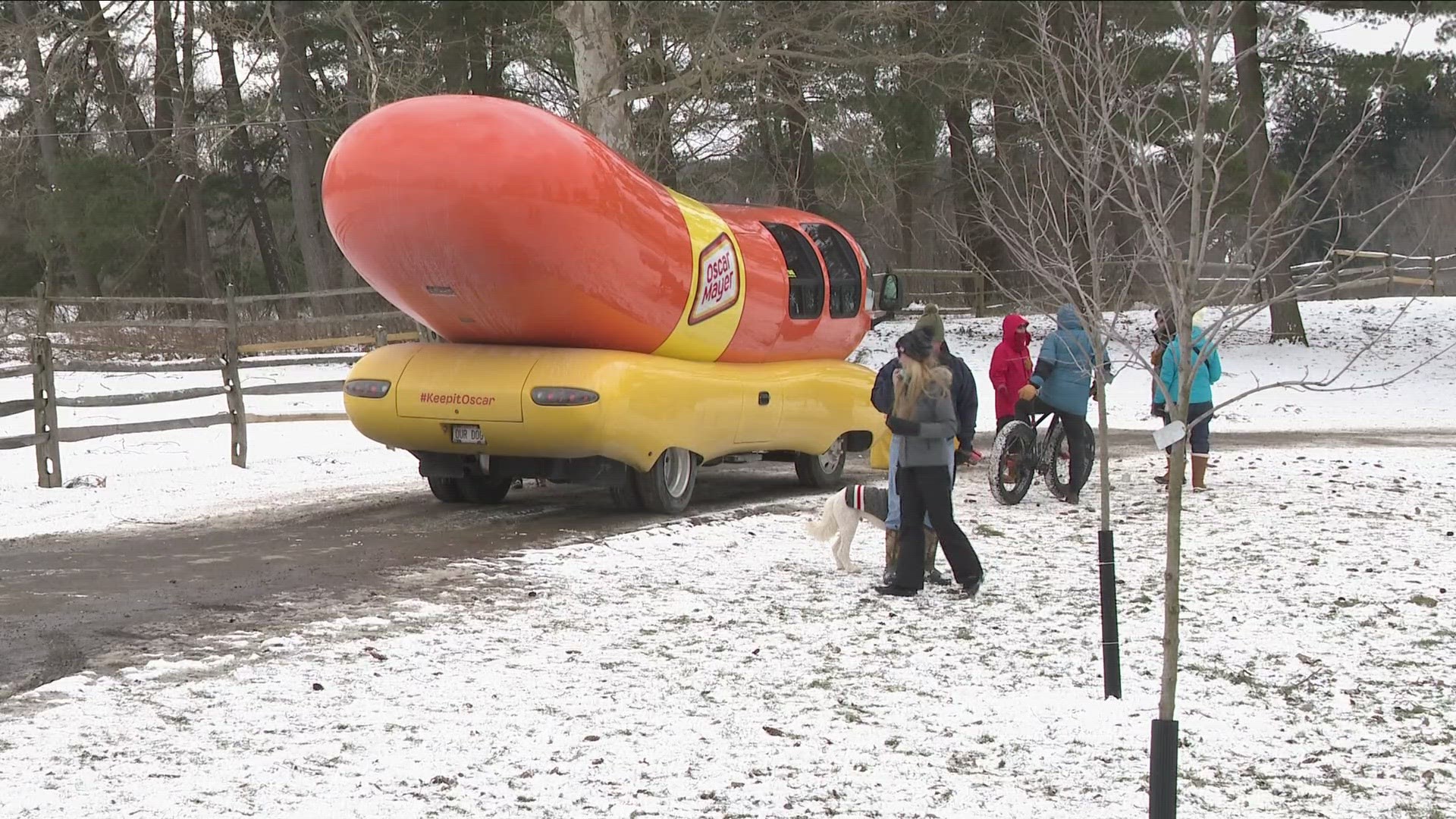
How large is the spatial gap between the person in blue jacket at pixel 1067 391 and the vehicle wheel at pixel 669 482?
2713mm

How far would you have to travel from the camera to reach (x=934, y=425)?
27.5ft

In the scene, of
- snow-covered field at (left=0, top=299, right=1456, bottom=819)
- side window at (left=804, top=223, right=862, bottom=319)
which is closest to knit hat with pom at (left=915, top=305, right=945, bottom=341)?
snow-covered field at (left=0, top=299, right=1456, bottom=819)

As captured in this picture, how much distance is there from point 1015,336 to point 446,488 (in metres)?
5.19

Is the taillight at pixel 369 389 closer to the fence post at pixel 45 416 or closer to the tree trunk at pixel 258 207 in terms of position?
the fence post at pixel 45 416

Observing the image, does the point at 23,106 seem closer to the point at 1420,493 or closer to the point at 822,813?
the point at 1420,493

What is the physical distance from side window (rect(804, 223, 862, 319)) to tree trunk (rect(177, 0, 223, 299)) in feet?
61.8

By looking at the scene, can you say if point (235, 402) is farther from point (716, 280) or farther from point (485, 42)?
point (485, 42)

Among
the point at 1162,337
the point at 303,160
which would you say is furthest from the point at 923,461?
the point at 303,160

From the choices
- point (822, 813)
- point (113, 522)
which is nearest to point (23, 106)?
point (113, 522)

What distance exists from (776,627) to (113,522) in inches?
233

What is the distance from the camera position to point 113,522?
443 inches

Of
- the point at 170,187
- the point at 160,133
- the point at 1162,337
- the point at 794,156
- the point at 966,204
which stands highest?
the point at 160,133

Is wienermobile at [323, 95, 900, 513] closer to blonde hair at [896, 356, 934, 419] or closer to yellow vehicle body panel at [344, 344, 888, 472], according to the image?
yellow vehicle body panel at [344, 344, 888, 472]

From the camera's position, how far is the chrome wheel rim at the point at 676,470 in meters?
11.6
